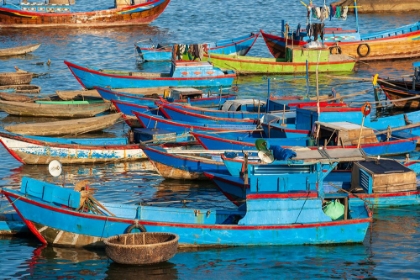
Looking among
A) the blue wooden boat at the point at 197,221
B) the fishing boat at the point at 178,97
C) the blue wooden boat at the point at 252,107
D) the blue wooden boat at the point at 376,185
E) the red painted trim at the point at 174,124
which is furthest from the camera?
the fishing boat at the point at 178,97

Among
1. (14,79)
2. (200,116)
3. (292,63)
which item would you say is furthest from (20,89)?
(292,63)

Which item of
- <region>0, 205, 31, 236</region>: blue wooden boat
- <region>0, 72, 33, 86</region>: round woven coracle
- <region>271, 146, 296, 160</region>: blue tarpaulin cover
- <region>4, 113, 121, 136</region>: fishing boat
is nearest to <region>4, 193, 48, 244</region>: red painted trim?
<region>0, 205, 31, 236</region>: blue wooden boat

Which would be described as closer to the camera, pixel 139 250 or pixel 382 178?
pixel 139 250

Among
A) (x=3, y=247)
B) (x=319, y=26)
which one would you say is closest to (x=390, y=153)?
(x=3, y=247)

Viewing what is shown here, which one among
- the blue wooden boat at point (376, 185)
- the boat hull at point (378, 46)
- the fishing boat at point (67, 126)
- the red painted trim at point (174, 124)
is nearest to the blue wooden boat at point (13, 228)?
the blue wooden boat at point (376, 185)

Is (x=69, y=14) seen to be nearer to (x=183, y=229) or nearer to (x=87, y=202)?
(x=87, y=202)

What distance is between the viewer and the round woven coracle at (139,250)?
1903 centimetres

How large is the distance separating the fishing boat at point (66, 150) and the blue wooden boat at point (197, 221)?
7.71 meters

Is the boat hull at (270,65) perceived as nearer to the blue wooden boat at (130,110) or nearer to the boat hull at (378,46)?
the boat hull at (378,46)

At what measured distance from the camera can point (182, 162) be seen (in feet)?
86.7

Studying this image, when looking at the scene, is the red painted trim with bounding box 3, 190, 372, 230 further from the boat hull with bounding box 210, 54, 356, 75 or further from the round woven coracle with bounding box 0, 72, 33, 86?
the boat hull with bounding box 210, 54, 356, 75

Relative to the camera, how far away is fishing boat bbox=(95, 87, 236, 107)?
34250 mm

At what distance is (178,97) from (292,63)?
34.7ft

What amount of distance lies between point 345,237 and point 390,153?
27.2 feet
